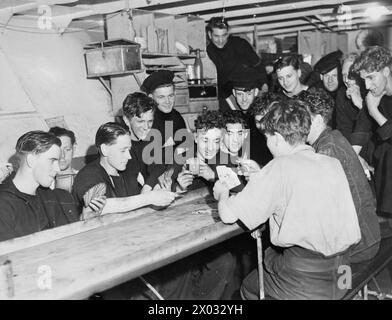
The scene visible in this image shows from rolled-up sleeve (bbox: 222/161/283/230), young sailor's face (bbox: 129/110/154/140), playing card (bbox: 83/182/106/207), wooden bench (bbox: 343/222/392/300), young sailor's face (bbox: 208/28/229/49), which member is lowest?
wooden bench (bbox: 343/222/392/300)

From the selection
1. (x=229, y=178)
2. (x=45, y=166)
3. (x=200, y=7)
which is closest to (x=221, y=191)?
(x=229, y=178)

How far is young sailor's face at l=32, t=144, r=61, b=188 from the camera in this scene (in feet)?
10.4

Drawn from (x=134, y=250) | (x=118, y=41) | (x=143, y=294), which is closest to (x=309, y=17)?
(x=118, y=41)

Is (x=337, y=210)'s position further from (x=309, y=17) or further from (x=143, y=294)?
(x=309, y=17)

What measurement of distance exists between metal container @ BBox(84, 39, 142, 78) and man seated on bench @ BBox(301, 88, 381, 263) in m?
2.89

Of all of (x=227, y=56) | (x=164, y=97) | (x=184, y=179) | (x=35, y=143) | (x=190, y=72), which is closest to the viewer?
(x=35, y=143)

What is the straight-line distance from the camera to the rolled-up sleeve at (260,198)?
8.77 ft

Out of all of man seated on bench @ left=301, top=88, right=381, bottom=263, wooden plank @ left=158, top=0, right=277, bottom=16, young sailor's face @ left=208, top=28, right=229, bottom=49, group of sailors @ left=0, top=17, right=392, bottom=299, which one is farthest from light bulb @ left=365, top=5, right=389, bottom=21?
man seated on bench @ left=301, top=88, right=381, bottom=263

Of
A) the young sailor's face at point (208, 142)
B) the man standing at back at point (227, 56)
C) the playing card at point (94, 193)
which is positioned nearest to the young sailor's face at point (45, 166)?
the playing card at point (94, 193)

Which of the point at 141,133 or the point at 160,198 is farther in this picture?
the point at 141,133

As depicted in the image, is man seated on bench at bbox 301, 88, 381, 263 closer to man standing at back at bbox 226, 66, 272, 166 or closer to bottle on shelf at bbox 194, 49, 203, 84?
man standing at back at bbox 226, 66, 272, 166

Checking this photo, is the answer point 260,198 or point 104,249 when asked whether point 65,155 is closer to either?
point 104,249

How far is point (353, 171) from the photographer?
331 cm

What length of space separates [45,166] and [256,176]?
144 centimetres
